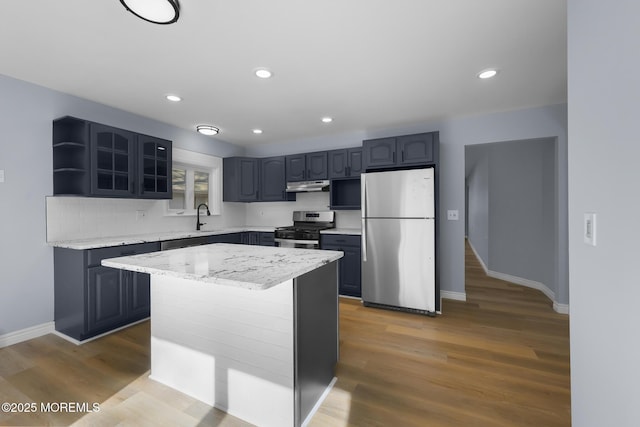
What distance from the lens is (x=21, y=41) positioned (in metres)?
1.97

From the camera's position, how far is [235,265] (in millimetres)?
1532

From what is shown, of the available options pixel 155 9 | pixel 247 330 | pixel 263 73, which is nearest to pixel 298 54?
pixel 263 73

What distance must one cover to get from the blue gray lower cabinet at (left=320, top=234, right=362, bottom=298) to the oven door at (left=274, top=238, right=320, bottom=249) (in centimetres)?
14

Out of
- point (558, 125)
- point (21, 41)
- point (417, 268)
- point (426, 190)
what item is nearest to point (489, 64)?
point (426, 190)

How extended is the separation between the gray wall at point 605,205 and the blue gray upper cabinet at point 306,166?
3239 mm

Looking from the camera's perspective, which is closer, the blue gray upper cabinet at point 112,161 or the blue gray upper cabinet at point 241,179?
the blue gray upper cabinet at point 112,161

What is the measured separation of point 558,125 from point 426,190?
5.83ft

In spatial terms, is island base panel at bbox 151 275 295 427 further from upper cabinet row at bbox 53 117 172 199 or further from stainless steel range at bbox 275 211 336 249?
stainless steel range at bbox 275 211 336 249

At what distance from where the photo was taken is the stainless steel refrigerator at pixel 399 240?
10.5 feet

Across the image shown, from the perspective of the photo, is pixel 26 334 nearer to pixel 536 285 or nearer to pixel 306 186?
pixel 306 186

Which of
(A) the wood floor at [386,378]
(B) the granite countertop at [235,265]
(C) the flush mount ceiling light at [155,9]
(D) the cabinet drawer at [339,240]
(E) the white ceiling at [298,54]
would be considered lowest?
(A) the wood floor at [386,378]

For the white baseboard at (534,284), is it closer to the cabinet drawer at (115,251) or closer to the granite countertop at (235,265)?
the granite countertop at (235,265)

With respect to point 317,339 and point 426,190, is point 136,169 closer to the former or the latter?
point 317,339

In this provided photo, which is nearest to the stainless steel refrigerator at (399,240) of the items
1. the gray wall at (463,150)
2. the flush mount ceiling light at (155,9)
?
the gray wall at (463,150)
